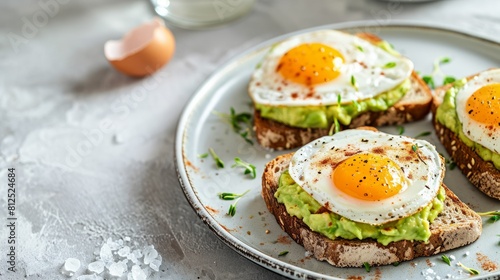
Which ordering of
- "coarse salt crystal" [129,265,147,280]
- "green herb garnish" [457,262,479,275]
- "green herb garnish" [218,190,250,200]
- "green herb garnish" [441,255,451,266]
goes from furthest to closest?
"green herb garnish" [218,190,250,200] < "coarse salt crystal" [129,265,147,280] < "green herb garnish" [441,255,451,266] < "green herb garnish" [457,262,479,275]

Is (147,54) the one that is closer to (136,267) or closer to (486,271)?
(136,267)

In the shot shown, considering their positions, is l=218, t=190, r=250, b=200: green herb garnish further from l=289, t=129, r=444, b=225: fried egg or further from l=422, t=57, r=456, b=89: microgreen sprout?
l=422, t=57, r=456, b=89: microgreen sprout

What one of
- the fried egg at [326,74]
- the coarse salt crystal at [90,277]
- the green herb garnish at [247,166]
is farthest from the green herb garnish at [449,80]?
the coarse salt crystal at [90,277]

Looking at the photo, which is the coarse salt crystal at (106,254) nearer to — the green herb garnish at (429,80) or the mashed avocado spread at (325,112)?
the mashed avocado spread at (325,112)

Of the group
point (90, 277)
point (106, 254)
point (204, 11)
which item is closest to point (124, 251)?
point (106, 254)

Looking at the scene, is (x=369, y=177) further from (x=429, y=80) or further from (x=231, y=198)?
(x=429, y=80)

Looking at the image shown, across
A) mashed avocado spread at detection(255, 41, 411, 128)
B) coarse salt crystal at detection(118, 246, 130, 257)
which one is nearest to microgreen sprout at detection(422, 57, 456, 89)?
mashed avocado spread at detection(255, 41, 411, 128)
